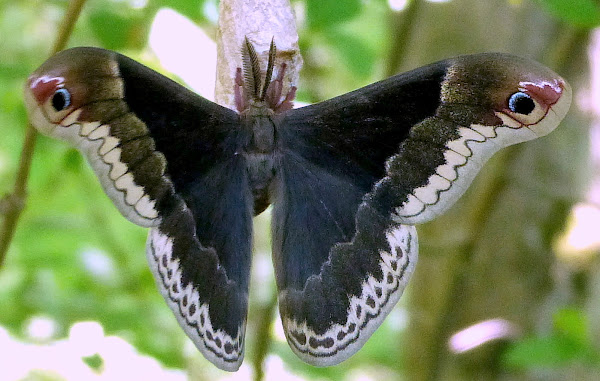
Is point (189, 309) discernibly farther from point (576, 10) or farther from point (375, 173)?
point (576, 10)

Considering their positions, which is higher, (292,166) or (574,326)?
(292,166)

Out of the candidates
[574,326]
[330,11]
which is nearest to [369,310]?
[330,11]

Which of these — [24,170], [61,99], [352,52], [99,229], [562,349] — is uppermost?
[61,99]

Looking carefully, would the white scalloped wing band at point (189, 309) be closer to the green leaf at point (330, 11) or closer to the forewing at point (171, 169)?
the forewing at point (171, 169)

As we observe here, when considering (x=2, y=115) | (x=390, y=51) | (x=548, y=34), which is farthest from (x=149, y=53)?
(x=548, y=34)

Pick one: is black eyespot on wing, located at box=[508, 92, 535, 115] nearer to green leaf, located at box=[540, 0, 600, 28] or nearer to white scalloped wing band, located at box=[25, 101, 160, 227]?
green leaf, located at box=[540, 0, 600, 28]

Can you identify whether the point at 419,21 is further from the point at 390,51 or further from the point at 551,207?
the point at 551,207
